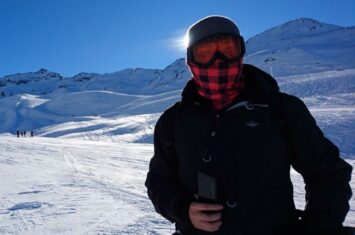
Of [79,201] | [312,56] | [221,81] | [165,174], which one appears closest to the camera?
[221,81]

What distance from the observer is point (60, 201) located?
22.6ft

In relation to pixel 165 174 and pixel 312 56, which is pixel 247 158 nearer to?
pixel 165 174

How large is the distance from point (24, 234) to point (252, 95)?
4117 mm

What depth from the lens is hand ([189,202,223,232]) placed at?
5.82ft

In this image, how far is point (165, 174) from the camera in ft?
7.13

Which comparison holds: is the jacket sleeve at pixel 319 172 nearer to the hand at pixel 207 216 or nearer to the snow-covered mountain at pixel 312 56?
the hand at pixel 207 216

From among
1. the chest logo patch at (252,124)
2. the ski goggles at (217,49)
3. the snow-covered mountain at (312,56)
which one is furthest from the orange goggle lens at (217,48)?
the snow-covered mountain at (312,56)

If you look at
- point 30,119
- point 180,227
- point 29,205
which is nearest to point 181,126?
point 180,227

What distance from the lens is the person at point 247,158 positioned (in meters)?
1.80

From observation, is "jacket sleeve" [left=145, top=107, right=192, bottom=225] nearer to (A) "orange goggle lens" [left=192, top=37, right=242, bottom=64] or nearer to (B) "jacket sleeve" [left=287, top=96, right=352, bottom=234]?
(A) "orange goggle lens" [left=192, top=37, right=242, bottom=64]

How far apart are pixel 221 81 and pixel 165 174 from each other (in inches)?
23.6

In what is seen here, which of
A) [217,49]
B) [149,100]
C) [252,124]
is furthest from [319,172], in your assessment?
[149,100]

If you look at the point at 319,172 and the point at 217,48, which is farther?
the point at 217,48

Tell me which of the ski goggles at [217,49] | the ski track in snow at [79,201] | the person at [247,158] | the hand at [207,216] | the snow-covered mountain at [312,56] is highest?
the snow-covered mountain at [312,56]
